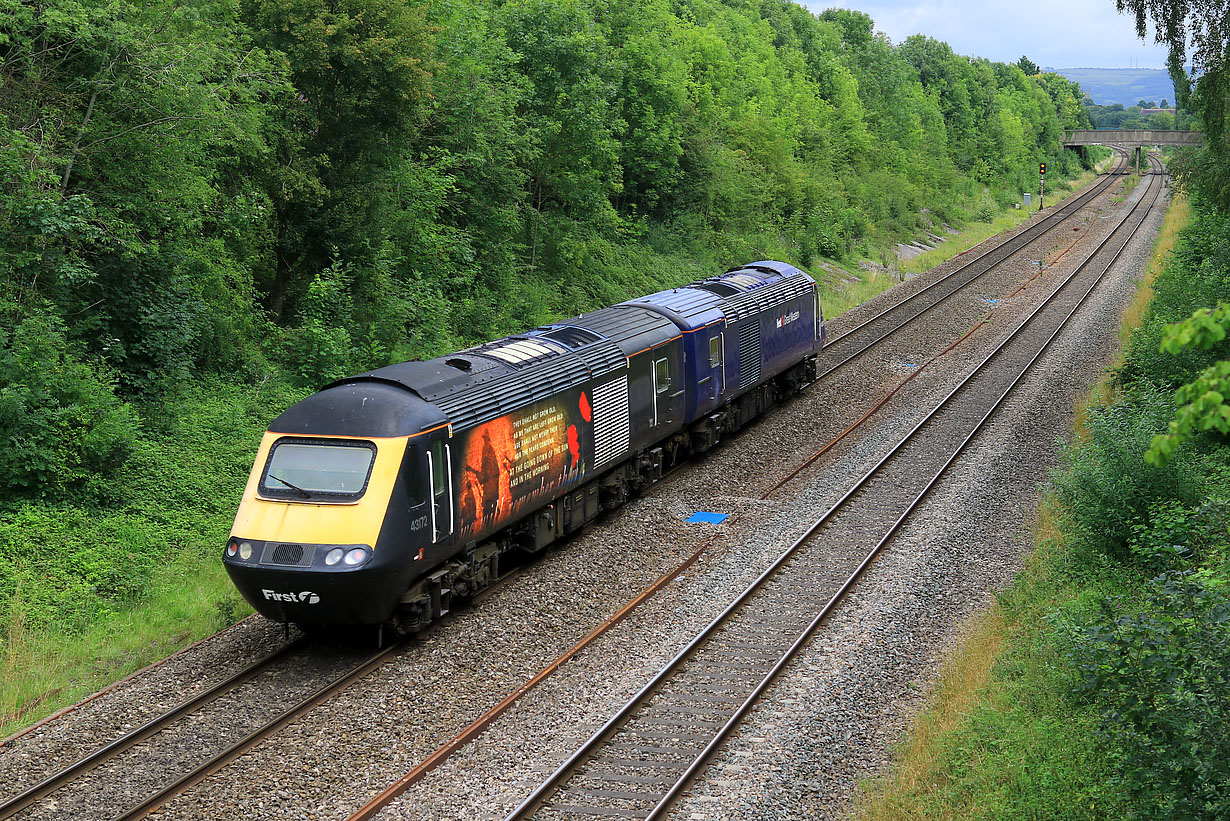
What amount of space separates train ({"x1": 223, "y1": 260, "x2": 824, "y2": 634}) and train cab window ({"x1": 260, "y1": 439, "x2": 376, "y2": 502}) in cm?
2

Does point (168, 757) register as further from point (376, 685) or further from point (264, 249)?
point (264, 249)

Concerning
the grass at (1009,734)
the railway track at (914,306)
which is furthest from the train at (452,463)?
the railway track at (914,306)

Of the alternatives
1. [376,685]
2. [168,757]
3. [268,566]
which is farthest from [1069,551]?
[168,757]

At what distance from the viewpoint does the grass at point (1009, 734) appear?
9.09 metres

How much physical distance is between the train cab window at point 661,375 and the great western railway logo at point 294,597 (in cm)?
863

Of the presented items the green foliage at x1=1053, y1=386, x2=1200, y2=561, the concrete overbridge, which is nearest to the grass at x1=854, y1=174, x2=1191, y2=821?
the green foliage at x1=1053, y1=386, x2=1200, y2=561

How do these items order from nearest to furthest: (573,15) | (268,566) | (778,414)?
(268,566) < (778,414) < (573,15)

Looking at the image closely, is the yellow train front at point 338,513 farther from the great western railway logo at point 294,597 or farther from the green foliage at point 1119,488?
the green foliage at point 1119,488

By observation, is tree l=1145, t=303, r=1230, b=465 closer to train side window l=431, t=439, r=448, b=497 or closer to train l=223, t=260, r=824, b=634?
train l=223, t=260, r=824, b=634

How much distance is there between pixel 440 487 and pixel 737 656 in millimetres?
4318

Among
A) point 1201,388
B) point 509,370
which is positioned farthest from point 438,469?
point 1201,388

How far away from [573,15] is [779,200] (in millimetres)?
17780

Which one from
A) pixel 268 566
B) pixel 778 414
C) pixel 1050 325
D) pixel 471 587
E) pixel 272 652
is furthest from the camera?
pixel 1050 325

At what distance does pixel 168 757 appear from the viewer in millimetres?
10531
